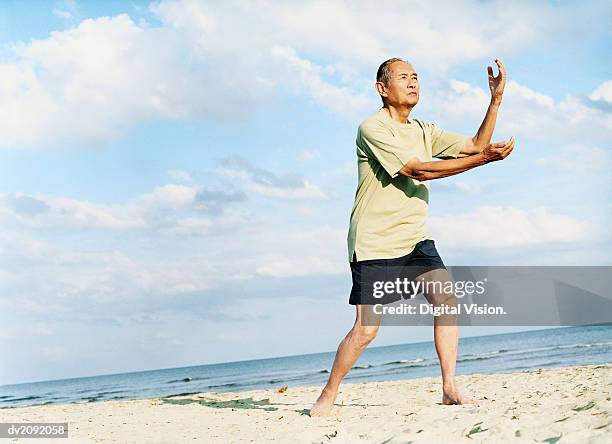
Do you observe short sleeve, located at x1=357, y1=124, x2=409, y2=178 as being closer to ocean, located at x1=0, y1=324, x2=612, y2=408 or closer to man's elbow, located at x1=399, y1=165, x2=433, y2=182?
man's elbow, located at x1=399, y1=165, x2=433, y2=182

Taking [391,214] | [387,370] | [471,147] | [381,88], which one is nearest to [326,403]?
[391,214]

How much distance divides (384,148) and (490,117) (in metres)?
0.82

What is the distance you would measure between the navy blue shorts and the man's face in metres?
0.92

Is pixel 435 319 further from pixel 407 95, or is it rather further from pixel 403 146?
pixel 407 95

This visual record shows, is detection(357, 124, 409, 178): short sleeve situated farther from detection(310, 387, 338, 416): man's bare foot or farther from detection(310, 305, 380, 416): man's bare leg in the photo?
detection(310, 387, 338, 416): man's bare foot

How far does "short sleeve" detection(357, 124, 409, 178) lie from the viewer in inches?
163

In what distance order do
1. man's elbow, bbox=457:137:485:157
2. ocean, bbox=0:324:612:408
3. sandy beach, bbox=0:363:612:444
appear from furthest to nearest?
ocean, bbox=0:324:612:408, man's elbow, bbox=457:137:485:157, sandy beach, bbox=0:363:612:444

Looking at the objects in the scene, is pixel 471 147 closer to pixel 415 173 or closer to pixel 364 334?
pixel 415 173

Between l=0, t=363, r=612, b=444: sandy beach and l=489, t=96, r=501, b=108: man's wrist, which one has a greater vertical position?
l=489, t=96, r=501, b=108: man's wrist

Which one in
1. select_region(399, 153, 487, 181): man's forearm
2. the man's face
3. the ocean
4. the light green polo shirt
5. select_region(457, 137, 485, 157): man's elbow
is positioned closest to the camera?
select_region(399, 153, 487, 181): man's forearm

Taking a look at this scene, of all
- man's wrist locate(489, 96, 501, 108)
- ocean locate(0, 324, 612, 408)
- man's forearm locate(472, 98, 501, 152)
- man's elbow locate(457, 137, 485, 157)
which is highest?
man's wrist locate(489, 96, 501, 108)

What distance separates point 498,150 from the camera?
394 centimetres

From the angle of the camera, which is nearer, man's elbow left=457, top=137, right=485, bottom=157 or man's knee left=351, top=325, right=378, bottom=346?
man's knee left=351, top=325, right=378, bottom=346

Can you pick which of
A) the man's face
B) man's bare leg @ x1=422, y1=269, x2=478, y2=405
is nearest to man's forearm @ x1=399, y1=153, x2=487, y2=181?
the man's face
